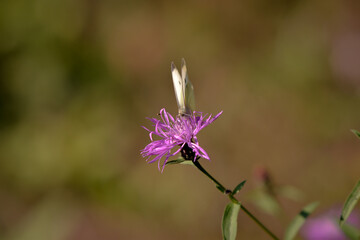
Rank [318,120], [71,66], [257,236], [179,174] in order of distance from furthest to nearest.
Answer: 1. [71,66]
2. [179,174]
3. [318,120]
4. [257,236]

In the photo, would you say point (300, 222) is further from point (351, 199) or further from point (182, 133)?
A: point (182, 133)

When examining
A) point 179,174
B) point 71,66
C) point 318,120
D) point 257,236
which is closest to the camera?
point 257,236

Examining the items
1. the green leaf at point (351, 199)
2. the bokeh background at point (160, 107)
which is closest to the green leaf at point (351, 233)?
the green leaf at point (351, 199)

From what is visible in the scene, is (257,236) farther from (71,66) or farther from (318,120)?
(71,66)

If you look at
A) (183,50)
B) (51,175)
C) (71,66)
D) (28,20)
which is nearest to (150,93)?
(183,50)

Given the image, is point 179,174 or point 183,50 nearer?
point 179,174

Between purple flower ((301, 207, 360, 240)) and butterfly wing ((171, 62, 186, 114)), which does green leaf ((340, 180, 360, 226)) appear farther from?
purple flower ((301, 207, 360, 240))

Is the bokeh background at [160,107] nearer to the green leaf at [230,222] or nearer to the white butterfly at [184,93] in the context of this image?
the white butterfly at [184,93]
